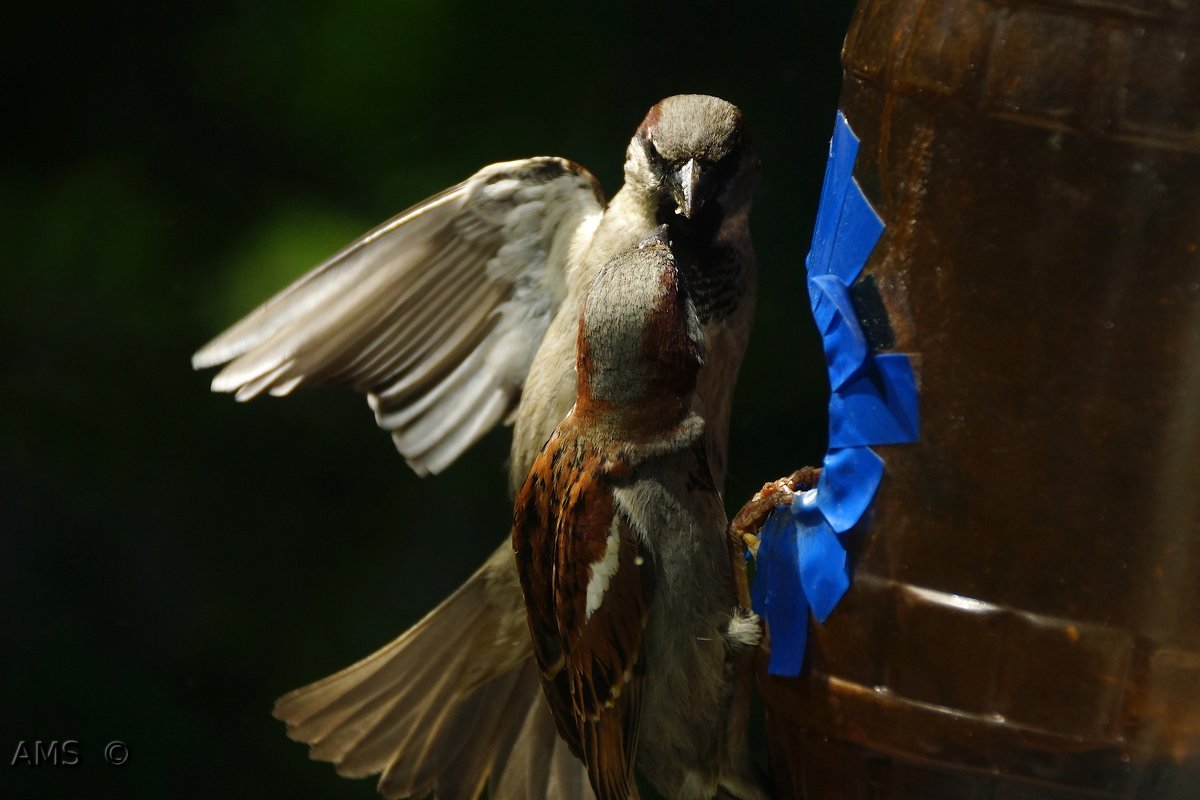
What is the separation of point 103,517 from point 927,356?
2.12 metres

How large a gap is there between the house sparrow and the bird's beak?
441mm

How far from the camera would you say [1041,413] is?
1444 millimetres

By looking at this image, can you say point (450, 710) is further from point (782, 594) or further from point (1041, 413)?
point (1041, 413)

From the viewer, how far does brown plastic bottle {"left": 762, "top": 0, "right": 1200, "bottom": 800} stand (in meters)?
1.39

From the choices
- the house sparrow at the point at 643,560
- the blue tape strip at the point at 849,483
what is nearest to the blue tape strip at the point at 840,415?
the blue tape strip at the point at 849,483

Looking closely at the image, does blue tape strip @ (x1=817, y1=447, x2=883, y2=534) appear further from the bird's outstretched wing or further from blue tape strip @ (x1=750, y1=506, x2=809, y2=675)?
the bird's outstretched wing

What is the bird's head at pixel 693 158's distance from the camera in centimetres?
244

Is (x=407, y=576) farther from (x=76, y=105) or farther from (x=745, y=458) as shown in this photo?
(x=76, y=105)

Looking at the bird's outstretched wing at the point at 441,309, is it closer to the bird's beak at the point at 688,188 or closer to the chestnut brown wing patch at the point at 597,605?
the bird's beak at the point at 688,188

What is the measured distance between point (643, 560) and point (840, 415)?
0.42 meters

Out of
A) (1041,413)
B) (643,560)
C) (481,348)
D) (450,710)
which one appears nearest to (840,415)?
(1041,413)

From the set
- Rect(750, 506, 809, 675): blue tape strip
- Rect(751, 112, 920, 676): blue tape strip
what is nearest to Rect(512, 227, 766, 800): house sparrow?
Rect(750, 506, 809, 675): blue tape strip

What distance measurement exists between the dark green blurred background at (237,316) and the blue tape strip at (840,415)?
4.74 feet

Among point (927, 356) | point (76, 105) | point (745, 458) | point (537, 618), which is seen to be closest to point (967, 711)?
point (927, 356)
